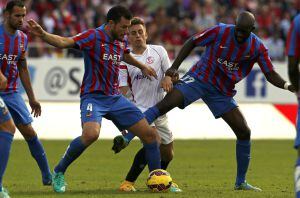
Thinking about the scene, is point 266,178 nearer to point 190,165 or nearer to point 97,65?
point 190,165

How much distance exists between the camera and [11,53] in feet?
35.2

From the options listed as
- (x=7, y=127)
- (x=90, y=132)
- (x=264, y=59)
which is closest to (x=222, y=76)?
(x=264, y=59)

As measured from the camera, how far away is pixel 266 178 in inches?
496

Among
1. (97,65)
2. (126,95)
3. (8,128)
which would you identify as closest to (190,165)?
(126,95)

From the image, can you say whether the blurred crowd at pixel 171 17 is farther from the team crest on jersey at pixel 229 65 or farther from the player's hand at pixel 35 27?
the player's hand at pixel 35 27

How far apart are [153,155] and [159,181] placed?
1.08 ft

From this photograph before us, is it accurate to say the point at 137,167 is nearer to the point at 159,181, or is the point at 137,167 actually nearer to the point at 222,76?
the point at 159,181

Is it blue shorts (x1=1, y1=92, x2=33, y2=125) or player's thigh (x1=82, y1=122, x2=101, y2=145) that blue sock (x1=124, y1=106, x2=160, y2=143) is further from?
blue shorts (x1=1, y1=92, x2=33, y2=125)

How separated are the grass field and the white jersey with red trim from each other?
1.14 m

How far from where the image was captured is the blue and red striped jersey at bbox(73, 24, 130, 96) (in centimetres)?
1024

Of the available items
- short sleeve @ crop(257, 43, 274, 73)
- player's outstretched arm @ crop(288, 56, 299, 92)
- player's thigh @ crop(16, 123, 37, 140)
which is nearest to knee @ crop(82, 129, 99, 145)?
player's thigh @ crop(16, 123, 37, 140)

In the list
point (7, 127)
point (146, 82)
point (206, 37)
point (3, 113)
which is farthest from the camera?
point (146, 82)

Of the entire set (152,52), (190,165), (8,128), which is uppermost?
(152,52)

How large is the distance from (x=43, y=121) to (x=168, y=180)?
960 centimetres
